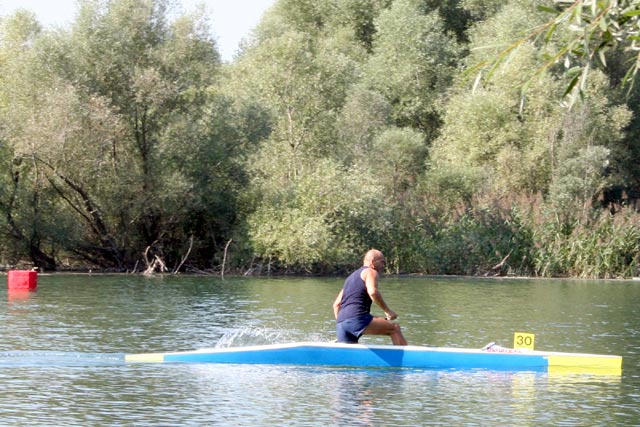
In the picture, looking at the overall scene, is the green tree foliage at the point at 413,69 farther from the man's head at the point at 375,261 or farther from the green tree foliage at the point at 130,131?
the man's head at the point at 375,261

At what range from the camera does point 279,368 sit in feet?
52.5

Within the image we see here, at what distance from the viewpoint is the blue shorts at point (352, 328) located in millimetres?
15781

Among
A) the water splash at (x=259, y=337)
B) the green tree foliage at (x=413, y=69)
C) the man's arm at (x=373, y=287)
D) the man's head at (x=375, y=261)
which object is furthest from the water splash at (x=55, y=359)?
the green tree foliage at (x=413, y=69)

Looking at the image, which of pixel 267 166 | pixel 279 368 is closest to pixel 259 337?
pixel 279 368

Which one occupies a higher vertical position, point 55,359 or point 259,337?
point 259,337

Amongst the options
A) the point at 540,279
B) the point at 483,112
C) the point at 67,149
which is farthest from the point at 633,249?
the point at 67,149

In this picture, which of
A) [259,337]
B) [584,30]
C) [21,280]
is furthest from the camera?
[21,280]

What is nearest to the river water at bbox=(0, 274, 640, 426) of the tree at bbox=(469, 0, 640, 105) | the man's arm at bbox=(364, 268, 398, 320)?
the man's arm at bbox=(364, 268, 398, 320)

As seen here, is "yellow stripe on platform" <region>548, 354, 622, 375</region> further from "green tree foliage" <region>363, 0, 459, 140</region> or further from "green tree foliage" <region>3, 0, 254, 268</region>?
"green tree foliage" <region>363, 0, 459, 140</region>

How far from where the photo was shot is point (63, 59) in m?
38.9

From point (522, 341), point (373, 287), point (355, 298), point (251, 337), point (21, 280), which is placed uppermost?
point (373, 287)

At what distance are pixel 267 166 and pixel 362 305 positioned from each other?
27520 millimetres

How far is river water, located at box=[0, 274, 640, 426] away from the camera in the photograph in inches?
497

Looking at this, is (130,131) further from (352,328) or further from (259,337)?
(352,328)
